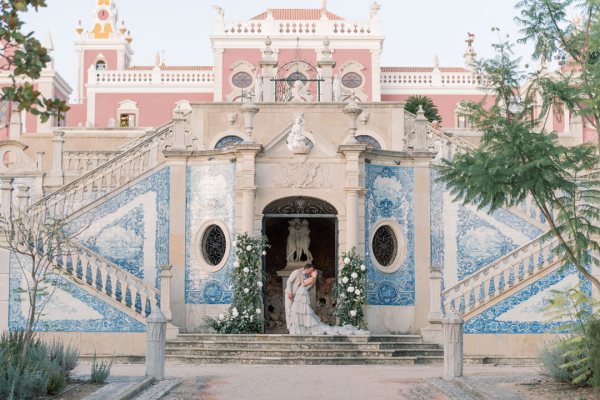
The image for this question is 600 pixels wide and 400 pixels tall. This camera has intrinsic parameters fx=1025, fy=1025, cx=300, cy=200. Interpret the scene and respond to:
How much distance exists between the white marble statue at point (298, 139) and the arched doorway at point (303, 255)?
1.01m

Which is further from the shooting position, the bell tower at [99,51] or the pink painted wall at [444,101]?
the bell tower at [99,51]

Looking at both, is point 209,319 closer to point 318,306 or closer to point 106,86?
point 318,306

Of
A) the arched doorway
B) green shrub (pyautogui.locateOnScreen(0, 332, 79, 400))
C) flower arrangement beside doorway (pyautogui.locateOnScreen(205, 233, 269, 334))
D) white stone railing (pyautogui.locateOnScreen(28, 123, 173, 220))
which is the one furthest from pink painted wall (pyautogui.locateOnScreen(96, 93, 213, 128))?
green shrub (pyautogui.locateOnScreen(0, 332, 79, 400))

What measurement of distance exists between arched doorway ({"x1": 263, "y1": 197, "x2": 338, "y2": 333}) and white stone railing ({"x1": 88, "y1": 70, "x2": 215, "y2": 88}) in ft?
79.4

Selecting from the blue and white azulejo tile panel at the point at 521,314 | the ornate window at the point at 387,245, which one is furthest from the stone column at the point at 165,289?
the blue and white azulejo tile panel at the point at 521,314

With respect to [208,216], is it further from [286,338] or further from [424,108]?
[424,108]

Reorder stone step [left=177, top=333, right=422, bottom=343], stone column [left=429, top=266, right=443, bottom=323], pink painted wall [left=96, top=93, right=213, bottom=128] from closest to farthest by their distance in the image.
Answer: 1. stone step [left=177, top=333, right=422, bottom=343]
2. stone column [left=429, top=266, right=443, bottom=323]
3. pink painted wall [left=96, top=93, right=213, bottom=128]

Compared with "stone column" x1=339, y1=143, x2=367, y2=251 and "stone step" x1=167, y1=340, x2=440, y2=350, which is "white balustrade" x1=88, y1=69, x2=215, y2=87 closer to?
"stone column" x1=339, y1=143, x2=367, y2=251

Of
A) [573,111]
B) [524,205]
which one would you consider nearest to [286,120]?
[524,205]

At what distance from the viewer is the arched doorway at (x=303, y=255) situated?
20.9 meters

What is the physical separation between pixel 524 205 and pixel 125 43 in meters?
34.6

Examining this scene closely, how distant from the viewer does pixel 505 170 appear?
1223 cm

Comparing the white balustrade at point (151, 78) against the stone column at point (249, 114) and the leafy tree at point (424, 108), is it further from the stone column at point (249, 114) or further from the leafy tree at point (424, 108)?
the stone column at point (249, 114)

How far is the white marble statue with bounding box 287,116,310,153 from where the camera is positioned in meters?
20.3
